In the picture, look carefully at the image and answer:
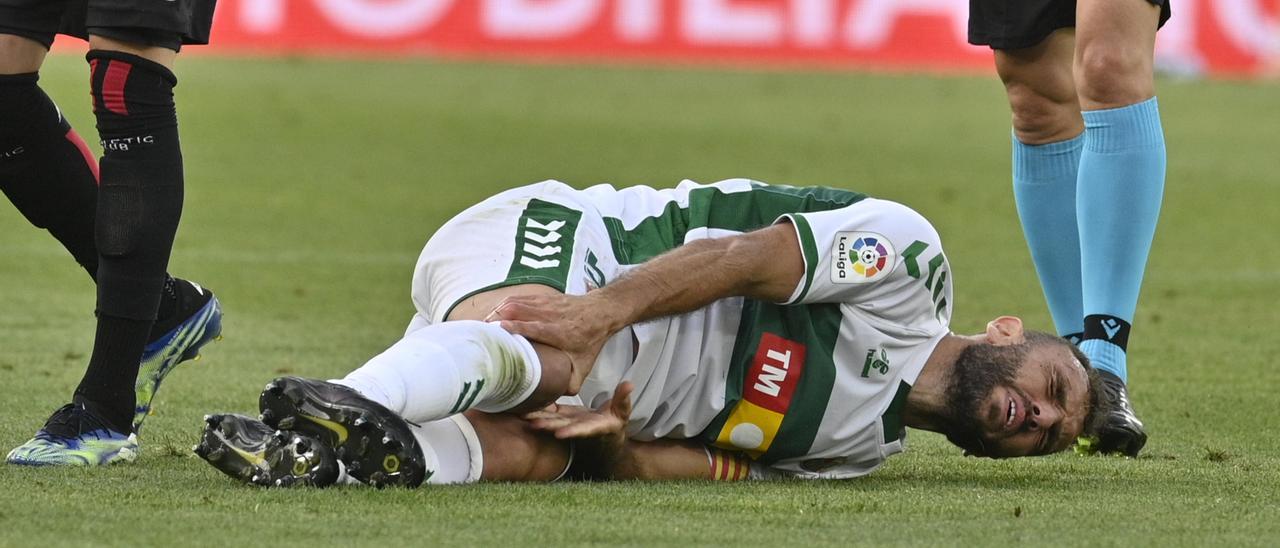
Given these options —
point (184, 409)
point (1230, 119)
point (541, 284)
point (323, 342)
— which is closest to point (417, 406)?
point (541, 284)

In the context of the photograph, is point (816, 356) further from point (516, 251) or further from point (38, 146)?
point (38, 146)

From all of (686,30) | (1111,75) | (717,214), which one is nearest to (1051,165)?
(1111,75)

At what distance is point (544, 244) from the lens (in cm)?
318

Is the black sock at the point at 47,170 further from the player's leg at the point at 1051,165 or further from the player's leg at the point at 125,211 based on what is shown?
the player's leg at the point at 1051,165

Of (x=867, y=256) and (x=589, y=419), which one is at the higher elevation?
(x=867, y=256)

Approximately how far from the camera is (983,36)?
4.17 metres

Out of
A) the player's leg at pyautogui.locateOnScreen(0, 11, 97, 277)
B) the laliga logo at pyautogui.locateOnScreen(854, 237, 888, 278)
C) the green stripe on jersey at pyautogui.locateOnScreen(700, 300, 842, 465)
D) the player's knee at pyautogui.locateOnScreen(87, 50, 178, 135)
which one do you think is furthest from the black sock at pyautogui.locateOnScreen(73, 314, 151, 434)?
the laliga logo at pyautogui.locateOnScreen(854, 237, 888, 278)

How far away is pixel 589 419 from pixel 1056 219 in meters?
1.60

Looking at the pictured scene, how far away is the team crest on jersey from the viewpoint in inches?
124

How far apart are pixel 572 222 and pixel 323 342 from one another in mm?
2086

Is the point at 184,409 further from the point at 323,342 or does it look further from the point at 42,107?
the point at 323,342

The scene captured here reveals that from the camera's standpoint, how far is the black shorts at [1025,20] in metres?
4.05

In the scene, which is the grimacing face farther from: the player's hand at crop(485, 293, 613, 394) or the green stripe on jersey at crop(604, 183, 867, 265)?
the player's hand at crop(485, 293, 613, 394)

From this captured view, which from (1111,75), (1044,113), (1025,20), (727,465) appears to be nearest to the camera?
(727,465)
